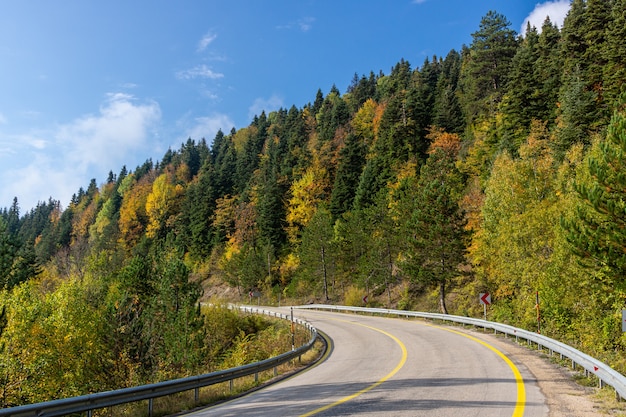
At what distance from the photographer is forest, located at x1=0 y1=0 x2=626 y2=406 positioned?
21.6 m

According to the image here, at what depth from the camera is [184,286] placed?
107 feet

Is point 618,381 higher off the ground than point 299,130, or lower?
lower

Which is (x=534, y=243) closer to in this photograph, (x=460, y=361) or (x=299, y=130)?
(x=460, y=361)

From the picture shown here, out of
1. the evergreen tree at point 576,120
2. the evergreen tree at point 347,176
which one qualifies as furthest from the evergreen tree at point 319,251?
the evergreen tree at point 576,120

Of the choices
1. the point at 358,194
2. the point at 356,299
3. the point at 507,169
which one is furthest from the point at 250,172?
the point at 507,169

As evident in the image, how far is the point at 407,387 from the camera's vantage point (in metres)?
9.79

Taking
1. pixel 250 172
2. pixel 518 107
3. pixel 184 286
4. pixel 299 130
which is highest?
pixel 299 130

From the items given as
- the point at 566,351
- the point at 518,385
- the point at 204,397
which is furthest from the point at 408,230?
the point at 204,397

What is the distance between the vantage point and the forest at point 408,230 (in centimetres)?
2162

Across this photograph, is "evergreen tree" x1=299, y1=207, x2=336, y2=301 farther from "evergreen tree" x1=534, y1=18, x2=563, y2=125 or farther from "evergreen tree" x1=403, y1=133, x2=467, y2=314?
"evergreen tree" x1=534, y1=18, x2=563, y2=125

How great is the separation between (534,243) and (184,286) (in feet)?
82.0

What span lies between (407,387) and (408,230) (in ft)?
96.2

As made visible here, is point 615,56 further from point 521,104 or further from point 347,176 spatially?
point 347,176

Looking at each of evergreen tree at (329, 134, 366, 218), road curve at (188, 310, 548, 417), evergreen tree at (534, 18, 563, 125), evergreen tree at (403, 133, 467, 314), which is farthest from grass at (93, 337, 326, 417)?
evergreen tree at (329, 134, 366, 218)
